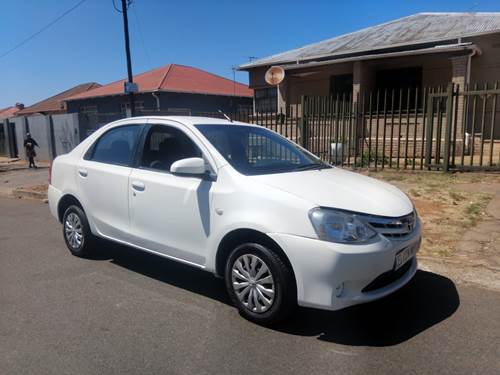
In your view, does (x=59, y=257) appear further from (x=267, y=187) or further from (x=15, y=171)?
(x=15, y=171)

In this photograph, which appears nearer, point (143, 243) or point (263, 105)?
point (143, 243)

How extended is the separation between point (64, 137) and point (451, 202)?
17.4 m

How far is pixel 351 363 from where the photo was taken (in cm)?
301

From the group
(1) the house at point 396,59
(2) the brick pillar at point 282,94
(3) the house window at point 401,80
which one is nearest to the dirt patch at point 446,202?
(1) the house at point 396,59

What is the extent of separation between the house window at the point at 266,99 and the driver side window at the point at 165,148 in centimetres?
1759

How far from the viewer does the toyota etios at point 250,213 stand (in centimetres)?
318

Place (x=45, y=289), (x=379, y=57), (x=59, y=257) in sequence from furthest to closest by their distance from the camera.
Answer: (x=379, y=57) → (x=59, y=257) → (x=45, y=289)

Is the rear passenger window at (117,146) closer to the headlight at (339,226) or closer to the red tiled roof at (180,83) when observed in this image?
the headlight at (339,226)

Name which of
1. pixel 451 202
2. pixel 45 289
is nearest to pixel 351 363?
pixel 45 289

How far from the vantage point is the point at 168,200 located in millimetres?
4059

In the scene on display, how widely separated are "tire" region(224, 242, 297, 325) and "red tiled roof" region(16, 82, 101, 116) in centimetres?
3583

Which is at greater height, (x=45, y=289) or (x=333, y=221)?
(x=333, y=221)

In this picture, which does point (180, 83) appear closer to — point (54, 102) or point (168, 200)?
point (54, 102)

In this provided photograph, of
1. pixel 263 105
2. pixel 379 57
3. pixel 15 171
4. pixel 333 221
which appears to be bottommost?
pixel 15 171
